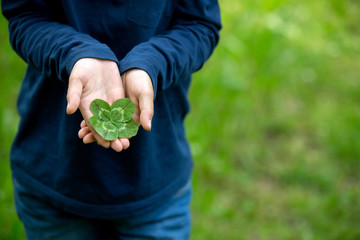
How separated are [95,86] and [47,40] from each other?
198mm

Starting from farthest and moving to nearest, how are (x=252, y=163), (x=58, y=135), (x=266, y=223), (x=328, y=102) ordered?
(x=328, y=102) → (x=252, y=163) → (x=266, y=223) → (x=58, y=135)

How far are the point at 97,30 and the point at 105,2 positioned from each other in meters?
0.08

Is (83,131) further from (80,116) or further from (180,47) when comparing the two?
(180,47)

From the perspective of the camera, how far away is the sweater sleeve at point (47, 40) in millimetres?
849

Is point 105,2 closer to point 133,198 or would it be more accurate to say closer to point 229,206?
point 133,198

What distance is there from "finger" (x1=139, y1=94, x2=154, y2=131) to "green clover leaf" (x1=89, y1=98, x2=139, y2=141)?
3 cm

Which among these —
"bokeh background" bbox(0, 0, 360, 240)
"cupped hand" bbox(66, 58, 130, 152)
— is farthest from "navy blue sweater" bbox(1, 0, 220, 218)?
"bokeh background" bbox(0, 0, 360, 240)

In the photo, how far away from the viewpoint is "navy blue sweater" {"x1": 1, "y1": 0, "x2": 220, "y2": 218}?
972 mm

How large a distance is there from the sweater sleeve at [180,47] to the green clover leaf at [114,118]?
8 centimetres

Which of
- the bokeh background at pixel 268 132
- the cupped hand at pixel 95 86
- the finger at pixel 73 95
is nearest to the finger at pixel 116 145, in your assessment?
the cupped hand at pixel 95 86

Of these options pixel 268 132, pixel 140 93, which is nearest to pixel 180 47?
pixel 140 93

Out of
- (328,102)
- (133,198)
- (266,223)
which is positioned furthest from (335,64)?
(133,198)

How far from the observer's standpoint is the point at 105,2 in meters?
0.97

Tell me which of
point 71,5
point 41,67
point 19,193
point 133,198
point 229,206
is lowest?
point 229,206
